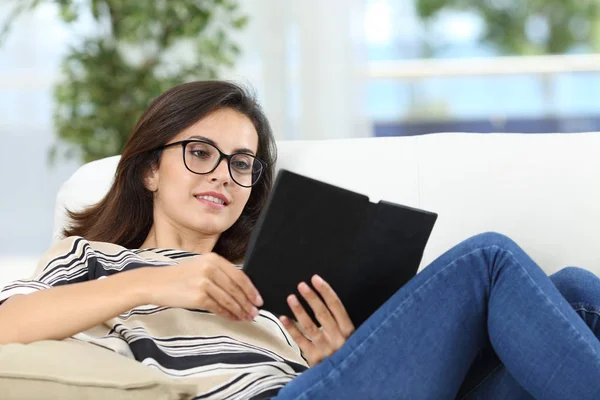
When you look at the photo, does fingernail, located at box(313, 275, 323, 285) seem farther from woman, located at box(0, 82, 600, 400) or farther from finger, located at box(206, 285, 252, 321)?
finger, located at box(206, 285, 252, 321)

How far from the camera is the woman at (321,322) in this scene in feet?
4.09

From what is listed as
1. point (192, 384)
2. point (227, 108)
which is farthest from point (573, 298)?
point (227, 108)

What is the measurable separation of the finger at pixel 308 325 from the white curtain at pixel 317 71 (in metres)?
2.29

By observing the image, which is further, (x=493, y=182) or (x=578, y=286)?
(x=493, y=182)

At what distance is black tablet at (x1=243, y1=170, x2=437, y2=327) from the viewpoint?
1215mm

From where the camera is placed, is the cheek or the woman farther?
the cheek

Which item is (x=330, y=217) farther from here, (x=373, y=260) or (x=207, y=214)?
(x=207, y=214)

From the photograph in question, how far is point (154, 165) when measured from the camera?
1.84 metres

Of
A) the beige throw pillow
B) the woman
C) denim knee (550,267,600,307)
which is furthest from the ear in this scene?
denim knee (550,267,600,307)

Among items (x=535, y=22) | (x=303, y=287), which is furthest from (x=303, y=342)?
(x=535, y=22)

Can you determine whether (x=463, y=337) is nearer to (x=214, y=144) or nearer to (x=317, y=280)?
(x=317, y=280)

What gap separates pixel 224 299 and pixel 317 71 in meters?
2.49

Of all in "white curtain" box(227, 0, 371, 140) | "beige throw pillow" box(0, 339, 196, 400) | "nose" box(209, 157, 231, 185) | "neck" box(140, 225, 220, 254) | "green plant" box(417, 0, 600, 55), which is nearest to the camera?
"beige throw pillow" box(0, 339, 196, 400)

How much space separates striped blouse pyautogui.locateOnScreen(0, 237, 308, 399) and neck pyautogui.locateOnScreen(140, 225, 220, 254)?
→ 11cm
